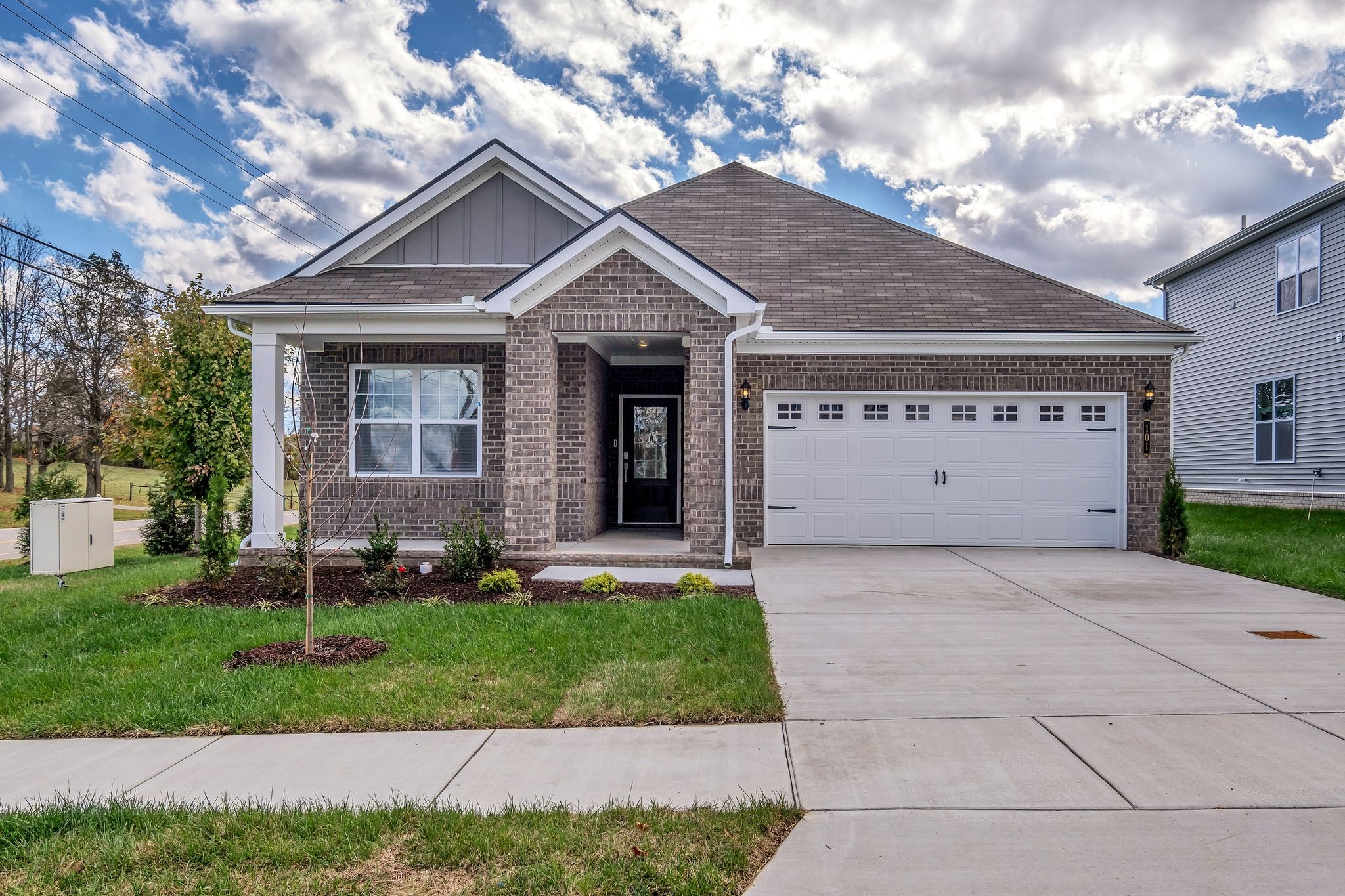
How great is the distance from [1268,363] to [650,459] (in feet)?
50.5

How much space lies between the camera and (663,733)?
4.24 metres

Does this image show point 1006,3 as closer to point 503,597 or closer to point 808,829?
point 503,597

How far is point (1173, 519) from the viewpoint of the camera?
36.2 ft

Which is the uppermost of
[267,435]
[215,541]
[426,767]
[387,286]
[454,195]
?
[454,195]

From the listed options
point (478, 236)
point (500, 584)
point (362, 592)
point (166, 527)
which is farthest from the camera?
point (166, 527)

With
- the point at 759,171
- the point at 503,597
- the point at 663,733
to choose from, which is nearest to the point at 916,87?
the point at 759,171

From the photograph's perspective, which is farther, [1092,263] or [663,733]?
[1092,263]

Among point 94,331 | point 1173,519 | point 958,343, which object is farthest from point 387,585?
point 94,331

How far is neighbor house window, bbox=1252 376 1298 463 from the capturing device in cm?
1728

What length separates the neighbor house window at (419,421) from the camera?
11.5 m

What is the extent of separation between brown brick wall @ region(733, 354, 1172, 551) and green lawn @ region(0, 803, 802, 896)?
27.8ft

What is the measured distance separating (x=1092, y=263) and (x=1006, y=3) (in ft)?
59.3

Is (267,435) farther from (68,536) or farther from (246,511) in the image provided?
(246,511)

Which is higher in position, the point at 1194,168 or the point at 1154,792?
→ the point at 1194,168
